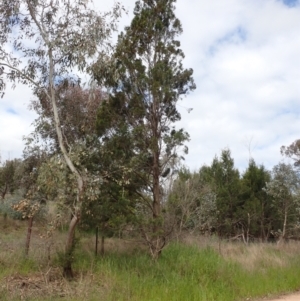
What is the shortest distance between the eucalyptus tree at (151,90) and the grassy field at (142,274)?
1.30 meters

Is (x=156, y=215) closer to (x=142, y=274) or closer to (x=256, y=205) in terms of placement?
(x=142, y=274)

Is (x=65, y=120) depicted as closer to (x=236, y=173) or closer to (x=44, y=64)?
(x=44, y=64)

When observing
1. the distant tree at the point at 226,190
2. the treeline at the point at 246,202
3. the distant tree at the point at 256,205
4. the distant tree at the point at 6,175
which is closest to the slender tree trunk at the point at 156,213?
the treeline at the point at 246,202

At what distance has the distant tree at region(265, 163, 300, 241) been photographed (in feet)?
73.8

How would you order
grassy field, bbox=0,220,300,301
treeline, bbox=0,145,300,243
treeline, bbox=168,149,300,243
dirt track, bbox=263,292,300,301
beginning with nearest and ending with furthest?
grassy field, bbox=0,220,300,301 → dirt track, bbox=263,292,300,301 → treeline, bbox=0,145,300,243 → treeline, bbox=168,149,300,243

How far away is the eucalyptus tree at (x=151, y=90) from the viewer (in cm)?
1288

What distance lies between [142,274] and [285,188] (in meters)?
14.1

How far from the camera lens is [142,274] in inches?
432

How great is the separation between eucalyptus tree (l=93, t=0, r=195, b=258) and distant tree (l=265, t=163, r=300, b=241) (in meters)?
11.2

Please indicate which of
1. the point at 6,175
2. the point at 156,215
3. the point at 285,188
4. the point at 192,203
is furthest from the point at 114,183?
the point at 6,175

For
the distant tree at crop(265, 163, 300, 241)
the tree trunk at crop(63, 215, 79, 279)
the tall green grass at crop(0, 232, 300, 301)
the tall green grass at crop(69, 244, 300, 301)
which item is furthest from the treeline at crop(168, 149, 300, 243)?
the tree trunk at crop(63, 215, 79, 279)

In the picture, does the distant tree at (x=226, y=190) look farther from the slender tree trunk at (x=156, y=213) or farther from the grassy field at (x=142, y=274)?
the slender tree trunk at (x=156, y=213)

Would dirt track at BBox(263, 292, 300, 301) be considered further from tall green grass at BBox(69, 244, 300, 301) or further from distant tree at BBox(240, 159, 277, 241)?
distant tree at BBox(240, 159, 277, 241)

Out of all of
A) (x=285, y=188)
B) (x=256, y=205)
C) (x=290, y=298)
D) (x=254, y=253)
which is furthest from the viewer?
(x=256, y=205)
